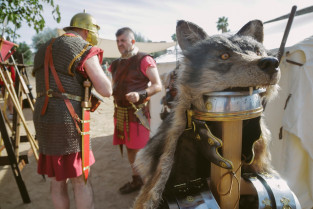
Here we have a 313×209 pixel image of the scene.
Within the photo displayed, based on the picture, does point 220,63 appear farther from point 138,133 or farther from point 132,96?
point 138,133

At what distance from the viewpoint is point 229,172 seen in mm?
948

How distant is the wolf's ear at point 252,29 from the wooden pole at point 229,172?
483mm

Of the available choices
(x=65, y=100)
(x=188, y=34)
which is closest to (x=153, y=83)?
(x=65, y=100)

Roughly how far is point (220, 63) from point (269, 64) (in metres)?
0.19

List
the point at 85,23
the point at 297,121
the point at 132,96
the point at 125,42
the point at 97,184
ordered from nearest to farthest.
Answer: the point at 85,23, the point at 132,96, the point at 297,121, the point at 125,42, the point at 97,184

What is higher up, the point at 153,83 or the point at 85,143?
the point at 153,83

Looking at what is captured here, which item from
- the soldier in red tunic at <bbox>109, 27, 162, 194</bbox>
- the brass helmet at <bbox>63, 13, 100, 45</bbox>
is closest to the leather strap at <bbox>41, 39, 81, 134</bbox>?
the brass helmet at <bbox>63, 13, 100, 45</bbox>

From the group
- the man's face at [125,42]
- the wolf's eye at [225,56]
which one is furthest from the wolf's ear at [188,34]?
the man's face at [125,42]

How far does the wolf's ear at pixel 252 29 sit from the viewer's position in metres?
1.08

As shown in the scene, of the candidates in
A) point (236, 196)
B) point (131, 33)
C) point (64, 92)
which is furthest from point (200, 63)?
point (131, 33)

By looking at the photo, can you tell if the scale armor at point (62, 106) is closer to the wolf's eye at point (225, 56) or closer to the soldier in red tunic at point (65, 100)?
the soldier in red tunic at point (65, 100)

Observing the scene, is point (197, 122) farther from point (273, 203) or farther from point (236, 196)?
point (273, 203)

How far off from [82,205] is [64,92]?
3.25ft

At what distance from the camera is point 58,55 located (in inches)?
67.1
